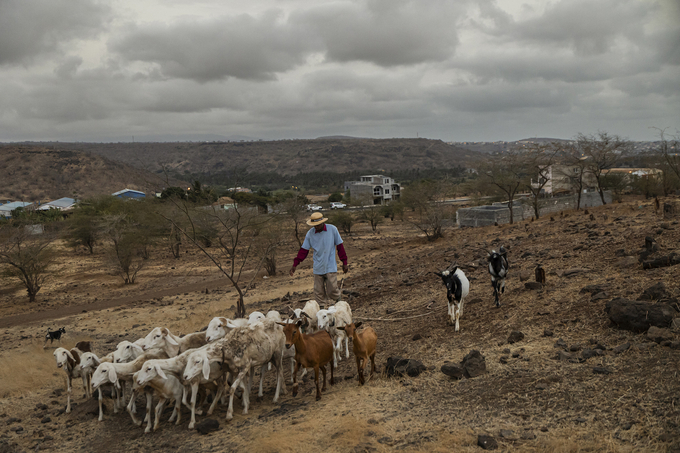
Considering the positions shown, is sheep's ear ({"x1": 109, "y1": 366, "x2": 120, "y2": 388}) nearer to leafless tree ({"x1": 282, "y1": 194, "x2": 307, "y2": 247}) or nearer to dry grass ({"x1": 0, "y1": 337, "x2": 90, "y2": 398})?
dry grass ({"x1": 0, "y1": 337, "x2": 90, "y2": 398})

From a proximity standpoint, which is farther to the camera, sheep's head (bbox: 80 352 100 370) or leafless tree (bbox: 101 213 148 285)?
leafless tree (bbox: 101 213 148 285)

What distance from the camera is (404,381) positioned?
6.33 metres

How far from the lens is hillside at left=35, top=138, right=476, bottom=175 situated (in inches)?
6752

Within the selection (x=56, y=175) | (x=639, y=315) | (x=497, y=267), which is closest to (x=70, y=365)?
(x=497, y=267)

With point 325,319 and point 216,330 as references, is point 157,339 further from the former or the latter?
point 325,319

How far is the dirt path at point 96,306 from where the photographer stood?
17.2 metres

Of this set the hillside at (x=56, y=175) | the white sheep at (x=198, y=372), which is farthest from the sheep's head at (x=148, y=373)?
the hillside at (x=56, y=175)

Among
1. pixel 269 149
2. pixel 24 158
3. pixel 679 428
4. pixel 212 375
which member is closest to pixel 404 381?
Answer: pixel 212 375

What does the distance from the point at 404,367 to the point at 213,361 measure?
2.63 m

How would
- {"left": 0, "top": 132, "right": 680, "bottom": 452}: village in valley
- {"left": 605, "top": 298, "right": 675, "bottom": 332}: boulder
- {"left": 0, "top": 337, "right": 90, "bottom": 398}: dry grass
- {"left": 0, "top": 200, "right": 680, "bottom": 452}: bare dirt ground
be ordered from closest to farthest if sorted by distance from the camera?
{"left": 0, "top": 200, "right": 680, "bottom": 452}: bare dirt ground → {"left": 0, "top": 132, "right": 680, "bottom": 452}: village in valley → {"left": 605, "top": 298, "right": 675, "bottom": 332}: boulder → {"left": 0, "top": 337, "right": 90, "bottom": 398}: dry grass

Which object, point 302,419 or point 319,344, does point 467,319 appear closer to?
point 319,344

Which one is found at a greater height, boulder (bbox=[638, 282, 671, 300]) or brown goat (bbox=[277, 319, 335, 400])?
boulder (bbox=[638, 282, 671, 300])

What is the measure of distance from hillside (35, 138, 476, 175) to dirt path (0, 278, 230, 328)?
468ft

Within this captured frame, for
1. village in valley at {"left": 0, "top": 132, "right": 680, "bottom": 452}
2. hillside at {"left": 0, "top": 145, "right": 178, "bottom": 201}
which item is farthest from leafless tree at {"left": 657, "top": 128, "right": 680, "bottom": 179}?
hillside at {"left": 0, "top": 145, "right": 178, "bottom": 201}
